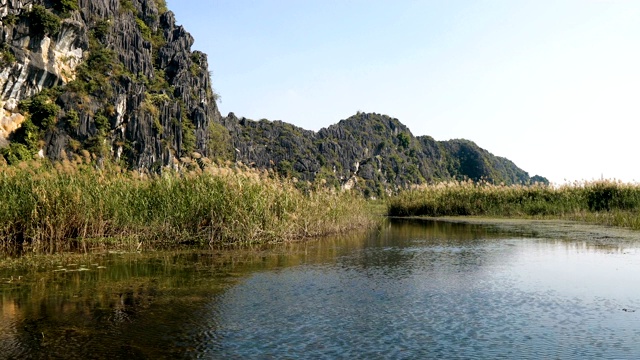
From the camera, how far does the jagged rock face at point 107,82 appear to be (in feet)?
221

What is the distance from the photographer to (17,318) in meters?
6.62

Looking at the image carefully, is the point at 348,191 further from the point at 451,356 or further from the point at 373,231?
the point at 451,356

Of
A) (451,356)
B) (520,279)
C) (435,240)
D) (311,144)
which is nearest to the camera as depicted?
(451,356)

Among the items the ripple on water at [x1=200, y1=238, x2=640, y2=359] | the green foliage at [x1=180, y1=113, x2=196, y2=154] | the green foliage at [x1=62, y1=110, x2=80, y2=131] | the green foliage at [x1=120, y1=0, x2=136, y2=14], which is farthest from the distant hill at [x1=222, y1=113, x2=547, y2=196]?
the ripple on water at [x1=200, y1=238, x2=640, y2=359]

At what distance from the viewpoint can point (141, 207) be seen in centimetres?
1455

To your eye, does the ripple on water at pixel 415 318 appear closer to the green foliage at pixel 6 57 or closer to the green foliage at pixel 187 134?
the green foliage at pixel 6 57

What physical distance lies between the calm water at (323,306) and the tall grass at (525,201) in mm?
15027

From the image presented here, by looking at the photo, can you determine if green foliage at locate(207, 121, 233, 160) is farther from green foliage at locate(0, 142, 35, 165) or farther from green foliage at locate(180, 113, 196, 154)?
green foliage at locate(0, 142, 35, 165)

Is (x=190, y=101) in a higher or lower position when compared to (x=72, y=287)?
higher

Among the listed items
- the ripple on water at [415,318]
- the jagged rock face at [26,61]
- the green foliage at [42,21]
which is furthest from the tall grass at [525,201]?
the green foliage at [42,21]

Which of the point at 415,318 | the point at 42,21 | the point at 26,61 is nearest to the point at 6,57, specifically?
the point at 26,61

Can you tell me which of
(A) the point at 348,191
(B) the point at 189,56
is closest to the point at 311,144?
(B) the point at 189,56

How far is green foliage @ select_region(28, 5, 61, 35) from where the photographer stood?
68375mm

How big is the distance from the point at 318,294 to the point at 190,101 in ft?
313
